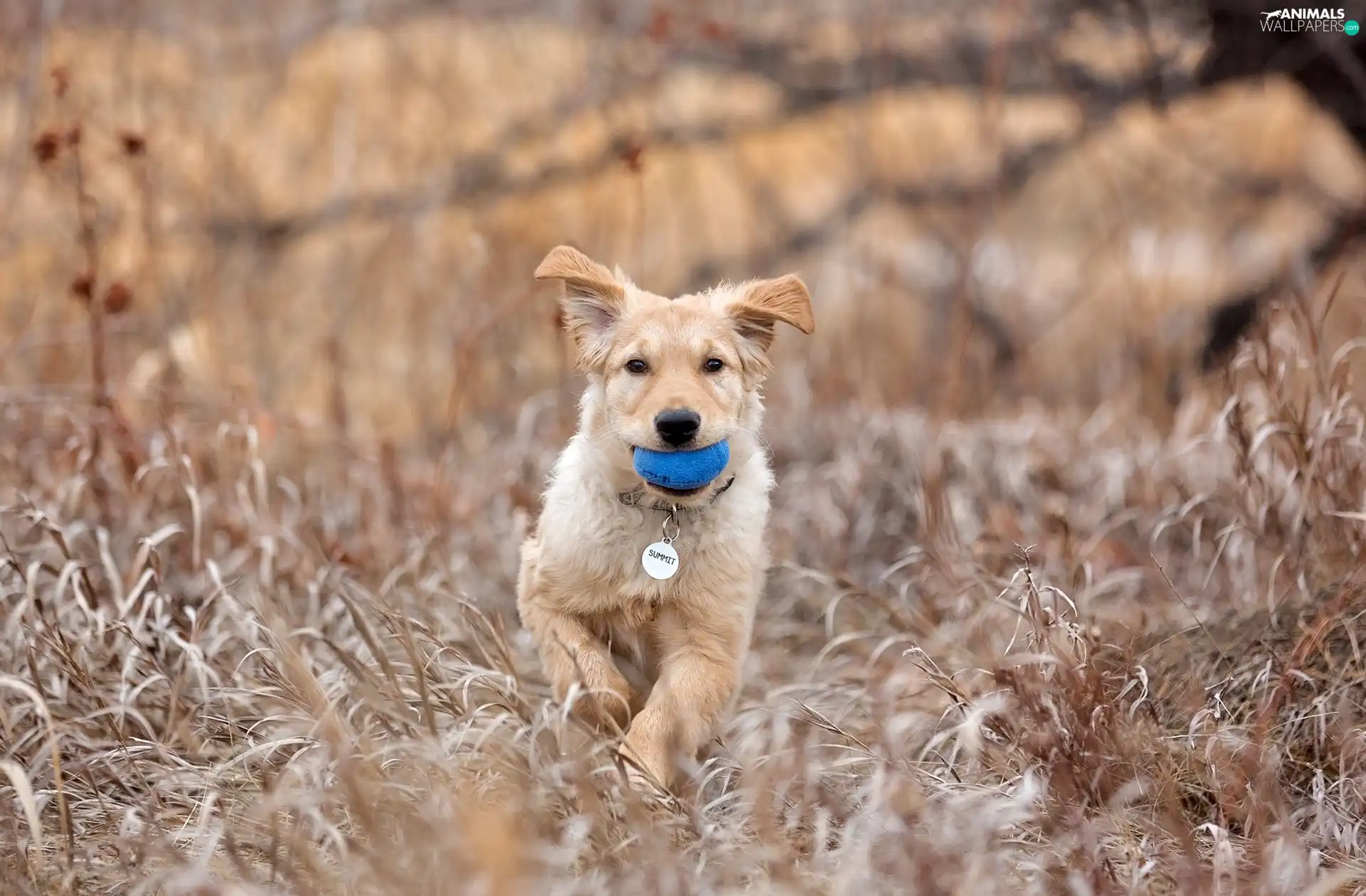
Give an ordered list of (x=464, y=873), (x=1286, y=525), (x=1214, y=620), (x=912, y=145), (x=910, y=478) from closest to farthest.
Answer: (x=464, y=873) < (x=1214, y=620) < (x=1286, y=525) < (x=910, y=478) < (x=912, y=145)

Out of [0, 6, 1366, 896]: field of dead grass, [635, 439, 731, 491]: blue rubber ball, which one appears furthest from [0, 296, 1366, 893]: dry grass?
[635, 439, 731, 491]: blue rubber ball

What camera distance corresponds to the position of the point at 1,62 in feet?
18.7

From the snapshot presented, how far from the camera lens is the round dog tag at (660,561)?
3.15m

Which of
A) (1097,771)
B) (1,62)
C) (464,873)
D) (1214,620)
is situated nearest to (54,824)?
(464,873)

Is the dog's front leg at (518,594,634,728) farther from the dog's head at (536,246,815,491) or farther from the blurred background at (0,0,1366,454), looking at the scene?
the blurred background at (0,0,1366,454)

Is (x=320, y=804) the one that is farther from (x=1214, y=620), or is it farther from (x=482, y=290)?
(x=482, y=290)

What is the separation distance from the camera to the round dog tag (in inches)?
124

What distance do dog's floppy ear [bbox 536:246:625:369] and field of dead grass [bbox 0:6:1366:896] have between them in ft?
2.69

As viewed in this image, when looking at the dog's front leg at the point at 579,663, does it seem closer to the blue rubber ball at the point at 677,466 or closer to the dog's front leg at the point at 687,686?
the dog's front leg at the point at 687,686

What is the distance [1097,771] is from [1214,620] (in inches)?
45.9

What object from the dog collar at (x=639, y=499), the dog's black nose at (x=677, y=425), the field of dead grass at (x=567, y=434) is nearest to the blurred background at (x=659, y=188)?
the field of dead grass at (x=567, y=434)

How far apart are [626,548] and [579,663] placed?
317 mm

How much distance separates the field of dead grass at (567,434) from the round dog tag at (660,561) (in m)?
0.44

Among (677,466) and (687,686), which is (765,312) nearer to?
(677,466)
